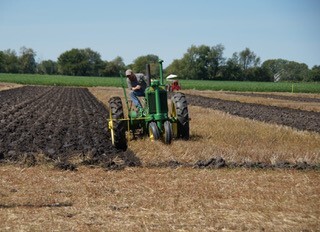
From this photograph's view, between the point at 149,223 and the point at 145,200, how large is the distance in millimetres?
1010

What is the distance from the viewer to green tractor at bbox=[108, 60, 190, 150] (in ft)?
35.5

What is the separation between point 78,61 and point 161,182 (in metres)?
106

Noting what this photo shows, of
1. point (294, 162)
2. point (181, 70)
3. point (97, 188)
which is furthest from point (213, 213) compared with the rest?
point (181, 70)

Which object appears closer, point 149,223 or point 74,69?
point 149,223

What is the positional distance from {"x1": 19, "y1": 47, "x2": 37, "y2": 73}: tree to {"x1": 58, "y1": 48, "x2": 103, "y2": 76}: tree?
11.5 meters

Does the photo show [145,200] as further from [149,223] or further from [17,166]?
[17,166]

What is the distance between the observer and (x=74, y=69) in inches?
4301

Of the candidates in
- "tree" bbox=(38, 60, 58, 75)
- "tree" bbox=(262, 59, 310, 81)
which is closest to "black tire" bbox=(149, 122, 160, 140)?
"tree" bbox=(262, 59, 310, 81)

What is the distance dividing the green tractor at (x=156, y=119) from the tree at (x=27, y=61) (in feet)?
362

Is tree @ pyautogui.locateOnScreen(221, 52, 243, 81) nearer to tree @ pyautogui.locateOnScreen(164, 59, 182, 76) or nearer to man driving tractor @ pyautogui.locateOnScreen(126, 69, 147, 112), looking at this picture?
tree @ pyautogui.locateOnScreen(164, 59, 182, 76)

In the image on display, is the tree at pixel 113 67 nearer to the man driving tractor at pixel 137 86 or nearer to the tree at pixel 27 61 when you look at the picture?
the tree at pixel 27 61

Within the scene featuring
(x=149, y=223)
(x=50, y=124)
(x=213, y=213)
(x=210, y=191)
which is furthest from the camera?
(x=50, y=124)

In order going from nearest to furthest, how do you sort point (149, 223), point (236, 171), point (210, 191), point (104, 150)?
point (149, 223) → point (210, 191) → point (236, 171) → point (104, 150)

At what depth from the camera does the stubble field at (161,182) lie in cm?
552
